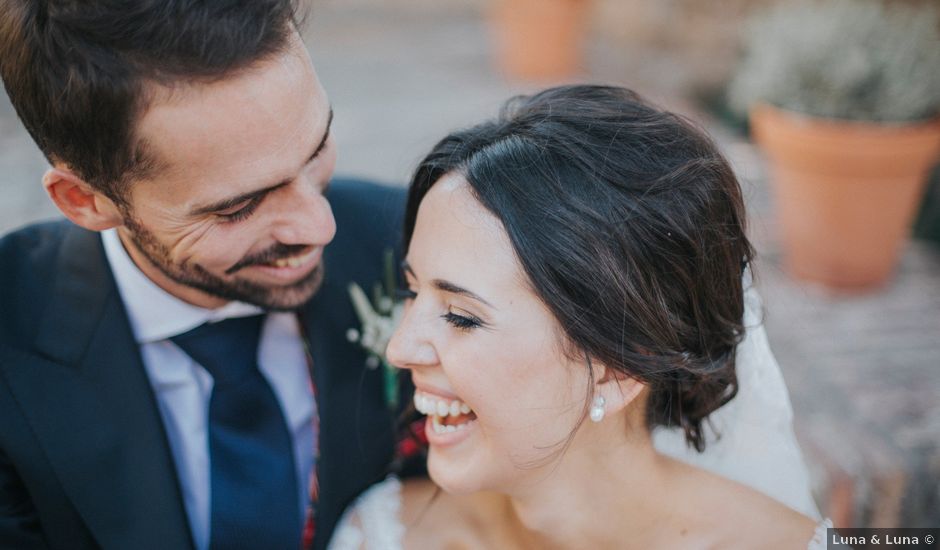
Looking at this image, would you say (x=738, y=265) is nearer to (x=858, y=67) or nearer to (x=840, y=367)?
(x=840, y=367)

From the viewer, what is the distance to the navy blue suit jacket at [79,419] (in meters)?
1.90

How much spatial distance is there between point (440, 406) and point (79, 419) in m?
0.82

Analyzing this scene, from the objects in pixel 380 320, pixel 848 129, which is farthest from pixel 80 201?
pixel 848 129

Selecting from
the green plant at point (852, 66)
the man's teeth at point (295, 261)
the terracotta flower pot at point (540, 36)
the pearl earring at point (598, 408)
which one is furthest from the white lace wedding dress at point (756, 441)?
the terracotta flower pot at point (540, 36)

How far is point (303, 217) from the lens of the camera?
75.0 inches

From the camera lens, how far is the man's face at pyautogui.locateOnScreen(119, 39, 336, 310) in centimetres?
175

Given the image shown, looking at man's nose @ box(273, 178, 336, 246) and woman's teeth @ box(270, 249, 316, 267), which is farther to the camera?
woman's teeth @ box(270, 249, 316, 267)

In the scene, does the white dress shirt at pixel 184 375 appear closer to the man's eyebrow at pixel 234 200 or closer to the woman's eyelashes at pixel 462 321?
the man's eyebrow at pixel 234 200

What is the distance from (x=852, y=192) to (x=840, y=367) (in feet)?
2.78

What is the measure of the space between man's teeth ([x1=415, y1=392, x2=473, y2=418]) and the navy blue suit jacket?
434 millimetres

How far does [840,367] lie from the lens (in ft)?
11.3

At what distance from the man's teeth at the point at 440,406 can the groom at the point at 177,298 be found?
43 centimetres

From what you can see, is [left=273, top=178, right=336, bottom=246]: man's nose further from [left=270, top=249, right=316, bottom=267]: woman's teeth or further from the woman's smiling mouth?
the woman's smiling mouth

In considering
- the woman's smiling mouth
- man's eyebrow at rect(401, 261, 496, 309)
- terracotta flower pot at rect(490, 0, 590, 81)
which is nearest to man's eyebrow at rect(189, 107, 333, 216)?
man's eyebrow at rect(401, 261, 496, 309)
